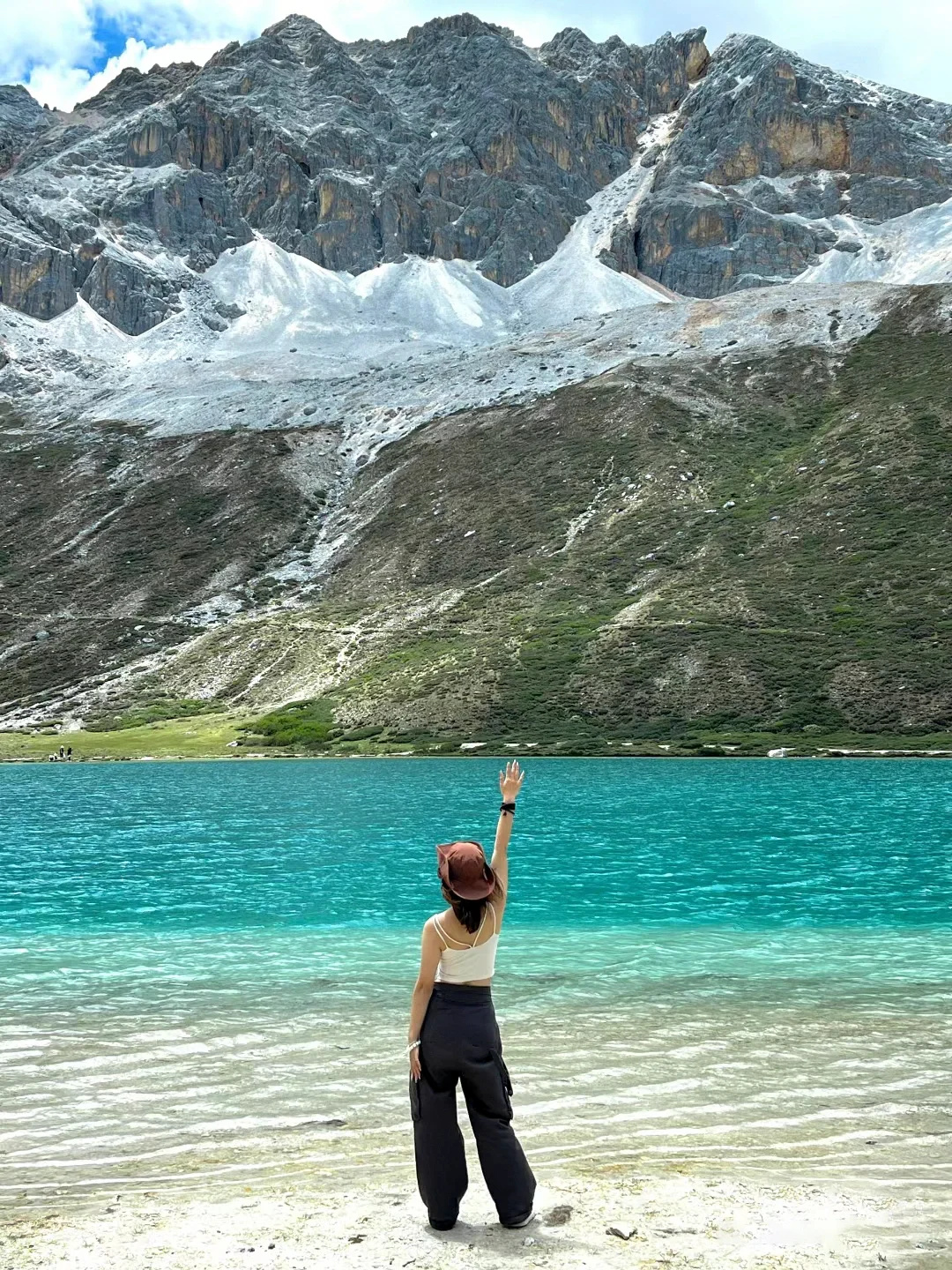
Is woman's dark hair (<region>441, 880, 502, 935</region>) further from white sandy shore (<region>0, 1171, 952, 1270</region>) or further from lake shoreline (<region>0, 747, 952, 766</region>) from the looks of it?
lake shoreline (<region>0, 747, 952, 766</region>)

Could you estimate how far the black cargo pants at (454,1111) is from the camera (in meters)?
7.49

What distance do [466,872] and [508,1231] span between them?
2.42m

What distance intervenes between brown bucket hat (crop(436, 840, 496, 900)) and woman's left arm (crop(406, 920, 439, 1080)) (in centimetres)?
34

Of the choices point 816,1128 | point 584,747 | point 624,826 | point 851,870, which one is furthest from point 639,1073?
point 584,747

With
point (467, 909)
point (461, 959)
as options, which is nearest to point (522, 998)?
point (461, 959)

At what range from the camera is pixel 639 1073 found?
11.4 meters

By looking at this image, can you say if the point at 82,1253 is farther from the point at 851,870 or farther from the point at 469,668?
the point at 469,668

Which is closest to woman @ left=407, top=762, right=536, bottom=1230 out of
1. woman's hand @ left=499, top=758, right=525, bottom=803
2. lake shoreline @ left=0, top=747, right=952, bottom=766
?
woman's hand @ left=499, top=758, right=525, bottom=803

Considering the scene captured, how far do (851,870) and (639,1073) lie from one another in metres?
18.4

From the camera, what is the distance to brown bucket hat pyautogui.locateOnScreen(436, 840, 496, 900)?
7535 millimetres

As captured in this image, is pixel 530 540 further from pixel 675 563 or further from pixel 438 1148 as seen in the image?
pixel 438 1148

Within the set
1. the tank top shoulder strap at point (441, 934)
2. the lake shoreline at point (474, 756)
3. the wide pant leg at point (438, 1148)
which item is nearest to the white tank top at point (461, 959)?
the tank top shoulder strap at point (441, 934)

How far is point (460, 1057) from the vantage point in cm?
756

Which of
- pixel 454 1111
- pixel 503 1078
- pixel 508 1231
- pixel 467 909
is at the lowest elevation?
pixel 508 1231
